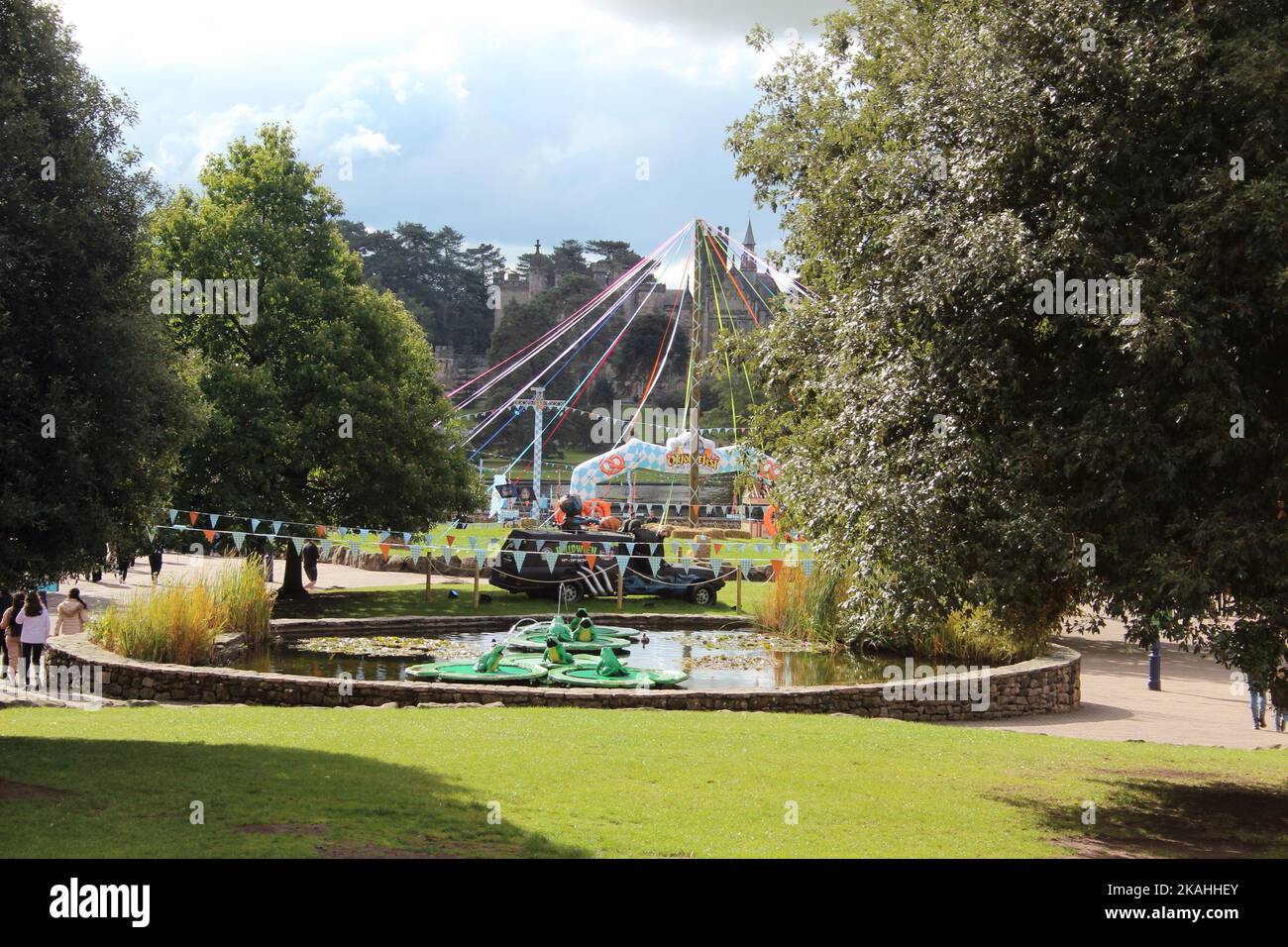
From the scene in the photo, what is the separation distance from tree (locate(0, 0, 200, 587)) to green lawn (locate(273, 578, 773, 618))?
14.6 m

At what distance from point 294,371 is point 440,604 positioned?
6195 millimetres

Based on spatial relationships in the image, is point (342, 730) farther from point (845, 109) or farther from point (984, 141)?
point (845, 109)

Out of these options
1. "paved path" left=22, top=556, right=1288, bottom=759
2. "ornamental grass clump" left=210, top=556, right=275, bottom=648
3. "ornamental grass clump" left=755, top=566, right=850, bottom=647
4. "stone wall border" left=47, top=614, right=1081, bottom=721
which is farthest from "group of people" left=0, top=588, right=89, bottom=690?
"ornamental grass clump" left=755, top=566, right=850, bottom=647

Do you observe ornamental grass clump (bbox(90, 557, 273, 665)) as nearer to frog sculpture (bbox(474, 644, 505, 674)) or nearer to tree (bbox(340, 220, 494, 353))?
frog sculpture (bbox(474, 644, 505, 674))

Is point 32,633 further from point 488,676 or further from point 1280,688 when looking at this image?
point 1280,688

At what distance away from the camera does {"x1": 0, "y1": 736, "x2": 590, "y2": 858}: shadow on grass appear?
731 centimetres

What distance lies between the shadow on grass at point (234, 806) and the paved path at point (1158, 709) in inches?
313

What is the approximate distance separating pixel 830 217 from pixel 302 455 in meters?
16.3

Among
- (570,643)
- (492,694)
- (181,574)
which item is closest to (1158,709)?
(570,643)

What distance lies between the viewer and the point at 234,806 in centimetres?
835

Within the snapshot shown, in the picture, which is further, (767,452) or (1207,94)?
(767,452)

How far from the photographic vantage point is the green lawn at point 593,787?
25.5 feet

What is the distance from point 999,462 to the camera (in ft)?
28.8

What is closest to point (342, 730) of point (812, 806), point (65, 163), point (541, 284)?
point (812, 806)
